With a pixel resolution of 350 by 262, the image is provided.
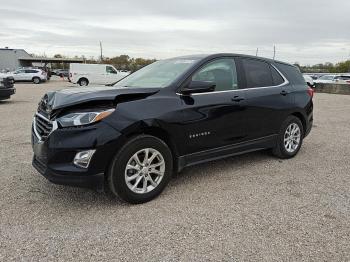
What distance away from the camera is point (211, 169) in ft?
16.3

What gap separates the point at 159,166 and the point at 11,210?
160 cm

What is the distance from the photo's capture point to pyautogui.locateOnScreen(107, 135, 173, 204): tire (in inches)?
138

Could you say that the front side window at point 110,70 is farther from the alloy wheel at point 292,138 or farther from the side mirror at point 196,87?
the side mirror at point 196,87

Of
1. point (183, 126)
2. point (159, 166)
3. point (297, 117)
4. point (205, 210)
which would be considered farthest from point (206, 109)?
point (297, 117)

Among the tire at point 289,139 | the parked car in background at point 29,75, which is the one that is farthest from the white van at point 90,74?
the tire at point 289,139

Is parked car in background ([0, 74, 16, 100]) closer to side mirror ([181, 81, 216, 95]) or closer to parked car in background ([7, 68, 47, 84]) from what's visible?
side mirror ([181, 81, 216, 95])

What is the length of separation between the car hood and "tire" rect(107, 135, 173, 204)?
496 millimetres

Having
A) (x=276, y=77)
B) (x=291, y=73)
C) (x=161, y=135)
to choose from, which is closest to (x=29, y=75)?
(x=291, y=73)

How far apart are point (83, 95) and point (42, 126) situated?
611 millimetres

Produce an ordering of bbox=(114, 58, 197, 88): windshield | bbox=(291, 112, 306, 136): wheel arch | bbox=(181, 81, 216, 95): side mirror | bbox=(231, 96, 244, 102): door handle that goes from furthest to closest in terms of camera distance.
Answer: bbox=(291, 112, 306, 136): wheel arch, bbox=(231, 96, 244, 102): door handle, bbox=(114, 58, 197, 88): windshield, bbox=(181, 81, 216, 95): side mirror

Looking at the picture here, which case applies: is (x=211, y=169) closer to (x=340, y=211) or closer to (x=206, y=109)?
(x=206, y=109)

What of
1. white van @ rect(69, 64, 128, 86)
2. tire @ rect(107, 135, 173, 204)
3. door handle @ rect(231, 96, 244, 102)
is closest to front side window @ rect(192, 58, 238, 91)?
door handle @ rect(231, 96, 244, 102)

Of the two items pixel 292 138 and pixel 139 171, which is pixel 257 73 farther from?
pixel 139 171

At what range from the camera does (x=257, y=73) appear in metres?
5.11
